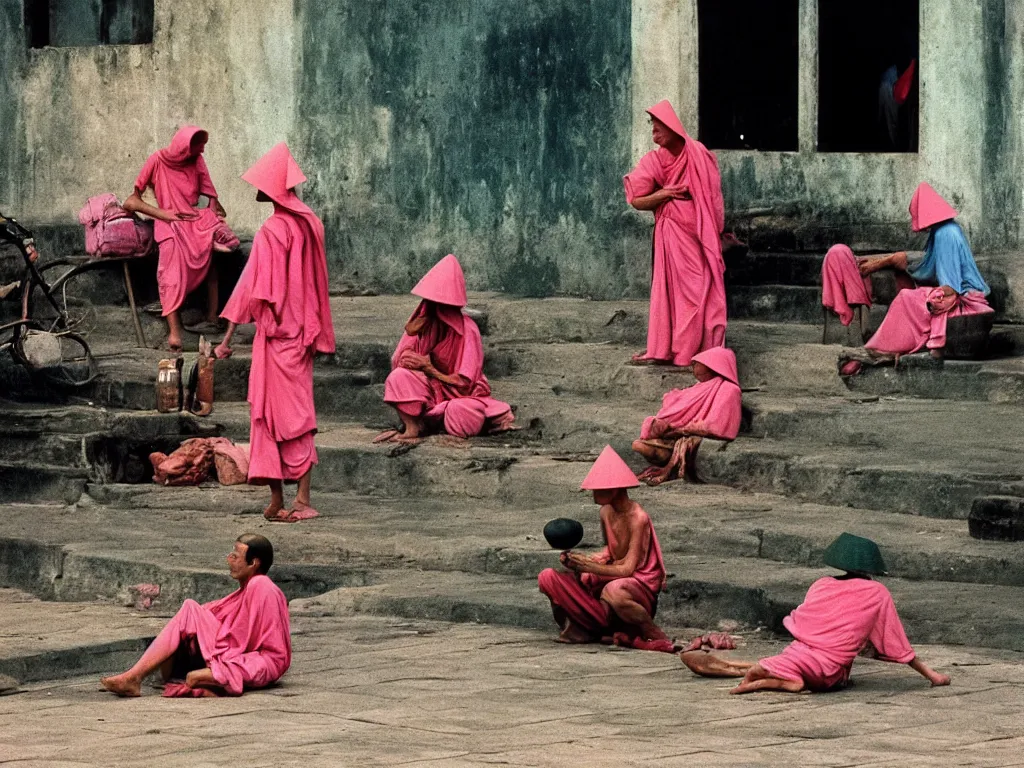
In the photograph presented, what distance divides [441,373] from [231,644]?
425cm

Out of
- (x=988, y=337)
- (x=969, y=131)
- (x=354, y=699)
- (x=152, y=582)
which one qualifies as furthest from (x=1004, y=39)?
(x=354, y=699)

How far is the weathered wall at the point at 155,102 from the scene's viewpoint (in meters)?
16.0

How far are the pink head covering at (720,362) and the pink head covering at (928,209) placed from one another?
5.22ft

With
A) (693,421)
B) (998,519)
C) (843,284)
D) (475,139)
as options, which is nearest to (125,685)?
(998,519)

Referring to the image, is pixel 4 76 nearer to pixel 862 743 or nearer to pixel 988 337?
pixel 988 337

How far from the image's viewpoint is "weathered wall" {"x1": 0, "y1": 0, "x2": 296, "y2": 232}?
16.0m

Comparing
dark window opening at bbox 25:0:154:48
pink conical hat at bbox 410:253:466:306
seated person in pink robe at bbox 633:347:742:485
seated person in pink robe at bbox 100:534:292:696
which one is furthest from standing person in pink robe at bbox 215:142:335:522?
dark window opening at bbox 25:0:154:48

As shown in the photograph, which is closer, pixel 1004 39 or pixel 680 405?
pixel 680 405

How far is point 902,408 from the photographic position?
12.2 metres

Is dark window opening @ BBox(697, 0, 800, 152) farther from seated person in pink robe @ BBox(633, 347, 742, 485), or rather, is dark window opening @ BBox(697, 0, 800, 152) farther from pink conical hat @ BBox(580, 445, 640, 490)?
pink conical hat @ BBox(580, 445, 640, 490)

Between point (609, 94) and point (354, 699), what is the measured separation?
7696 mm

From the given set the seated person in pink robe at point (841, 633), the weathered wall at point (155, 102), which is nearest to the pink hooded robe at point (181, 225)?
the weathered wall at point (155, 102)

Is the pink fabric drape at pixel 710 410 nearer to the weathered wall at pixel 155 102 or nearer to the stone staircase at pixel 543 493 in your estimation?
the stone staircase at pixel 543 493

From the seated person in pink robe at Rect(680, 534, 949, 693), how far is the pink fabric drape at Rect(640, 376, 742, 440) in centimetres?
353
